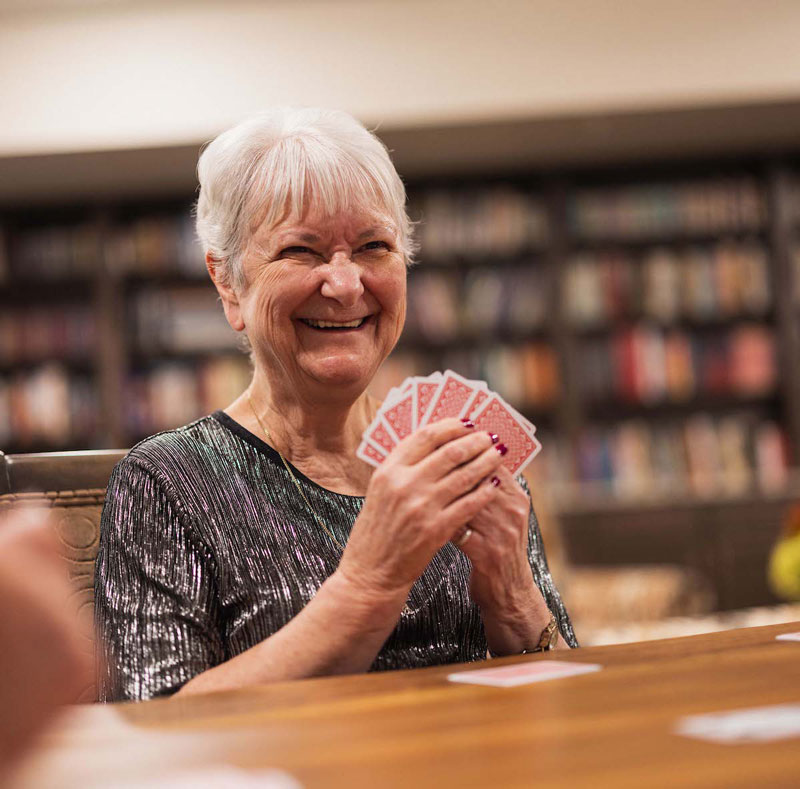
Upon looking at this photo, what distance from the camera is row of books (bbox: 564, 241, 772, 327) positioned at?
211 inches

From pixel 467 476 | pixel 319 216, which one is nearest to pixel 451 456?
pixel 467 476

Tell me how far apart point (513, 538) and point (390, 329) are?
1.38 feet

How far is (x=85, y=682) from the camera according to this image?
0.52 meters

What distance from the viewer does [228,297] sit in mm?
1577

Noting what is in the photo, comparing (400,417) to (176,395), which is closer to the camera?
(400,417)

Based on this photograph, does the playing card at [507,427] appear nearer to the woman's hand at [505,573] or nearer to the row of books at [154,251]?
the woman's hand at [505,573]

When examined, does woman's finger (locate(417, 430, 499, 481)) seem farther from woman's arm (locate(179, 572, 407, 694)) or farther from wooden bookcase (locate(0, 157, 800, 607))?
wooden bookcase (locate(0, 157, 800, 607))

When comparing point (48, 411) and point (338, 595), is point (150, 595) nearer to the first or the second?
point (338, 595)

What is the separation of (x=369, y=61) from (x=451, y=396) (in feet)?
11.5

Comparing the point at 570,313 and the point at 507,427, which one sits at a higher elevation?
the point at 570,313

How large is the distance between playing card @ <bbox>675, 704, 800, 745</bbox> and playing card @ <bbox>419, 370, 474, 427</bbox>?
597 mm

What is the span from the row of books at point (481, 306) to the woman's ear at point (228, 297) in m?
3.79

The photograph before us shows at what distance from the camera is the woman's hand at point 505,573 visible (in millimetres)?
1251

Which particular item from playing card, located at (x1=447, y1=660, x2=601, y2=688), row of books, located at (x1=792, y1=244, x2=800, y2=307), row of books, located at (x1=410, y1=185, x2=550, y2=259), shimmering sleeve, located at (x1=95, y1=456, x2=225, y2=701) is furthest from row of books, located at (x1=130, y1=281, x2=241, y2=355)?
playing card, located at (x1=447, y1=660, x2=601, y2=688)
